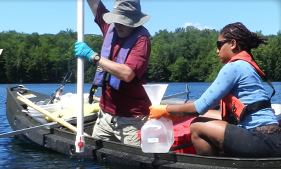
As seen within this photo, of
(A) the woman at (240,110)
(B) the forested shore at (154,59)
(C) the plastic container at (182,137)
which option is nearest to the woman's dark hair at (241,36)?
(A) the woman at (240,110)

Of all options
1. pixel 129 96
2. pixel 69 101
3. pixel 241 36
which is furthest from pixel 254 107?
pixel 69 101

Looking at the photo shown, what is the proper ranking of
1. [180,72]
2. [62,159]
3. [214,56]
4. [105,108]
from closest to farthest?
[105,108], [62,159], [214,56], [180,72]

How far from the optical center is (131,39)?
4297 mm

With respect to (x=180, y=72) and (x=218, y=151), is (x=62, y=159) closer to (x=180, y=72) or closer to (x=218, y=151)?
(x=218, y=151)

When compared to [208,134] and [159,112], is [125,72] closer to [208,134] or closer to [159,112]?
[159,112]

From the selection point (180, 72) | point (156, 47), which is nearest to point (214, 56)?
point (180, 72)

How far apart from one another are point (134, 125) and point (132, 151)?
11.6 inches

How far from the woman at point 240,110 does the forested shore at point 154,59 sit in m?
49.0

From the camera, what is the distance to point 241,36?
351 centimetres

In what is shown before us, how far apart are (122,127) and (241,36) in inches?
68.1

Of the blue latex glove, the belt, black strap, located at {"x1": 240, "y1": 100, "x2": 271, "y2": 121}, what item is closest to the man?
the blue latex glove

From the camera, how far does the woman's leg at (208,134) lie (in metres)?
3.39

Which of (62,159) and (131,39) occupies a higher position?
(131,39)

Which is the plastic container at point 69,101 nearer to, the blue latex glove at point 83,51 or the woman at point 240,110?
the blue latex glove at point 83,51
